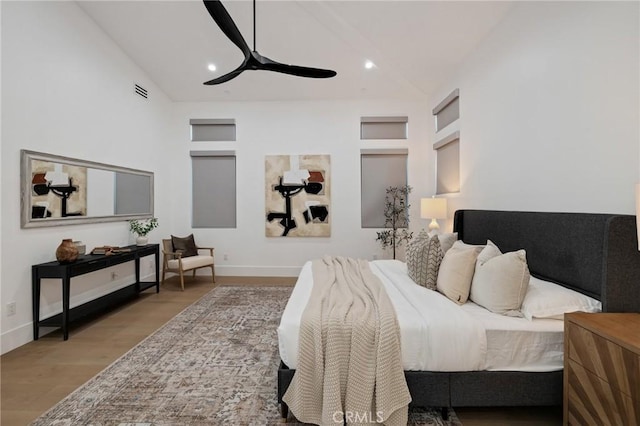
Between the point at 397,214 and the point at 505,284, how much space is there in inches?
142

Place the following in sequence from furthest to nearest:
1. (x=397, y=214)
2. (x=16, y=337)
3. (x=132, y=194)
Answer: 1. (x=397, y=214)
2. (x=132, y=194)
3. (x=16, y=337)

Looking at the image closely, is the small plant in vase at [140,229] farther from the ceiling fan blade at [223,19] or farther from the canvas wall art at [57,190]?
the ceiling fan blade at [223,19]

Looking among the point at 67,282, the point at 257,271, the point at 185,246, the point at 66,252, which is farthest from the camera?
the point at 257,271

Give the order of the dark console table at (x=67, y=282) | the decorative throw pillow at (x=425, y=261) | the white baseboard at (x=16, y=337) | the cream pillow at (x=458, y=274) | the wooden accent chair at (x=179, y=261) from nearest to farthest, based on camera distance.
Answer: the cream pillow at (x=458, y=274) → the decorative throw pillow at (x=425, y=261) → the white baseboard at (x=16, y=337) → the dark console table at (x=67, y=282) → the wooden accent chair at (x=179, y=261)

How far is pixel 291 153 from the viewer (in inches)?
221

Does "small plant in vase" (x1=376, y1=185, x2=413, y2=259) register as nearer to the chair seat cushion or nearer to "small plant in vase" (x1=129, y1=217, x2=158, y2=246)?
the chair seat cushion

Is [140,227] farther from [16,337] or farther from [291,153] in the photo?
[291,153]

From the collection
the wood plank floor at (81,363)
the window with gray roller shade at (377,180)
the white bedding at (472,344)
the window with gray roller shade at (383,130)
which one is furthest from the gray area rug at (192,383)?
the window with gray roller shade at (383,130)

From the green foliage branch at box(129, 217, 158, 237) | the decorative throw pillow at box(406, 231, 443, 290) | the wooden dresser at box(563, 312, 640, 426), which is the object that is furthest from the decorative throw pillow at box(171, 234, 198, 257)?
the wooden dresser at box(563, 312, 640, 426)

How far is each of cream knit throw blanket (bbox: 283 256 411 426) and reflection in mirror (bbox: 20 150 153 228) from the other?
3092 millimetres

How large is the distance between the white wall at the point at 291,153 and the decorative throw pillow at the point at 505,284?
136 inches

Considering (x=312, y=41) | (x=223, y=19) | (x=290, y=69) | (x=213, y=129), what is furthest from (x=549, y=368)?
(x=213, y=129)

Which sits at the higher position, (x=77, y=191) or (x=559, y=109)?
(x=559, y=109)

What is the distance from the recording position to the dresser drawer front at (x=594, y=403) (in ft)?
4.39
